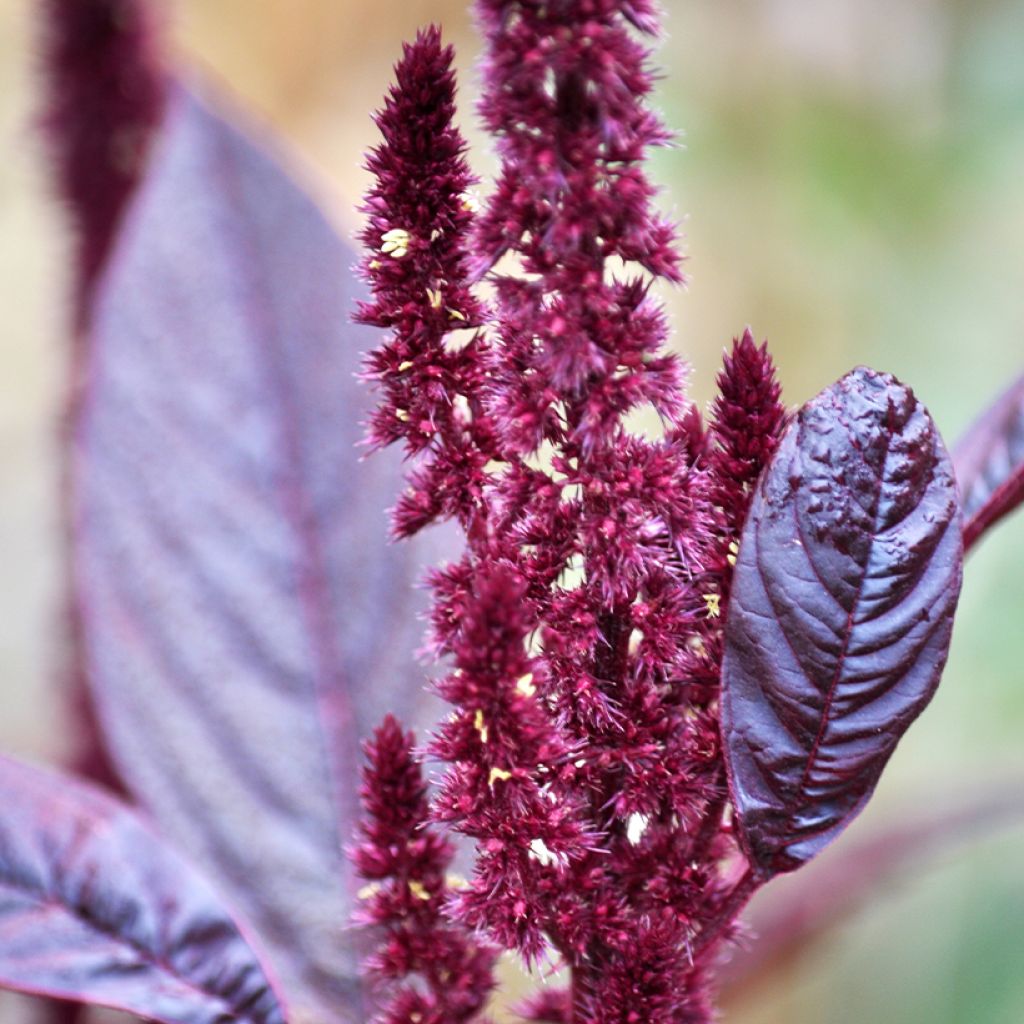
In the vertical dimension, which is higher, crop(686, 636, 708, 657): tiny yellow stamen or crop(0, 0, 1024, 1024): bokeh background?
crop(0, 0, 1024, 1024): bokeh background

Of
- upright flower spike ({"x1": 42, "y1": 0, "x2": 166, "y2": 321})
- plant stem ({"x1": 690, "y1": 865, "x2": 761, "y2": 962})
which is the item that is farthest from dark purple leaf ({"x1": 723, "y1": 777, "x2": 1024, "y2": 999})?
upright flower spike ({"x1": 42, "y1": 0, "x2": 166, "y2": 321})

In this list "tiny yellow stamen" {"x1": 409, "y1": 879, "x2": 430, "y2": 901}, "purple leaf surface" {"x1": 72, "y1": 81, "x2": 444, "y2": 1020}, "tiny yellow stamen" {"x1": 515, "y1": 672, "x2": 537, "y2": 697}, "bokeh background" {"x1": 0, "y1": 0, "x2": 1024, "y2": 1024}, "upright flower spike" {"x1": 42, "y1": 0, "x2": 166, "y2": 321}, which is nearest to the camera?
"tiny yellow stamen" {"x1": 515, "y1": 672, "x2": 537, "y2": 697}

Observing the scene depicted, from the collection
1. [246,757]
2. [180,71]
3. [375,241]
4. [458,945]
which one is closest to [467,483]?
[375,241]

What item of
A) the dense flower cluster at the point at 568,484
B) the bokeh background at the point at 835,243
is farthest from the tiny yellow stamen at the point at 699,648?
the bokeh background at the point at 835,243

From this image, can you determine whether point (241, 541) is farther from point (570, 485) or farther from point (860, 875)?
point (860, 875)

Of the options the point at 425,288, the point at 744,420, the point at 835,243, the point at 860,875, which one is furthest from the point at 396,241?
the point at 835,243

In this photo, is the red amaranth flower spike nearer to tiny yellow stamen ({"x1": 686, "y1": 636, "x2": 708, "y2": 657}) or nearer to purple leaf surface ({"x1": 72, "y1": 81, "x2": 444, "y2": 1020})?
tiny yellow stamen ({"x1": 686, "y1": 636, "x2": 708, "y2": 657})
